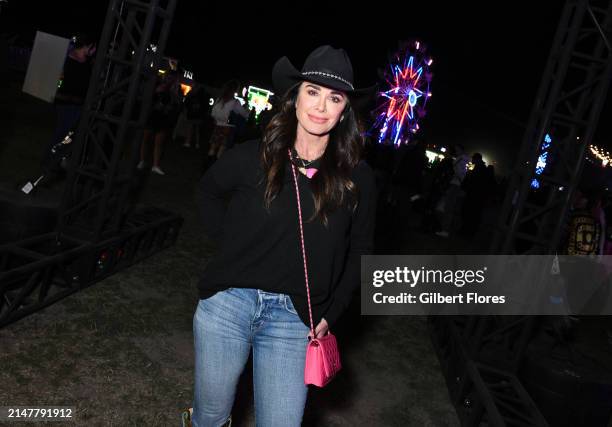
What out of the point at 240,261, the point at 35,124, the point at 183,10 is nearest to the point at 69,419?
the point at 240,261

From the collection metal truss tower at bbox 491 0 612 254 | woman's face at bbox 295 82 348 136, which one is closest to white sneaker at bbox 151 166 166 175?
metal truss tower at bbox 491 0 612 254

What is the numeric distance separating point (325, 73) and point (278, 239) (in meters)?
0.72

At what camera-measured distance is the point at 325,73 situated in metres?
2.06

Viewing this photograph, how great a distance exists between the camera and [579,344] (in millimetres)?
5688

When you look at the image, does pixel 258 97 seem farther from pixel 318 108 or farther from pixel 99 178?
pixel 318 108

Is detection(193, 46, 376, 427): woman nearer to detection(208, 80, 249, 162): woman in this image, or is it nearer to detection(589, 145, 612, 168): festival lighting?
detection(208, 80, 249, 162): woman

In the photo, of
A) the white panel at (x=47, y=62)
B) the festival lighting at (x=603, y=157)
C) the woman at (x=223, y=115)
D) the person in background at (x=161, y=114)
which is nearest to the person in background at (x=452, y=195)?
the woman at (x=223, y=115)

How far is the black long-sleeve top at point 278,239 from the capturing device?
199 centimetres

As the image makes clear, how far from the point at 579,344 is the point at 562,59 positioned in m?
3.33

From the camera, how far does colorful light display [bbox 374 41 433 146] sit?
66.9ft

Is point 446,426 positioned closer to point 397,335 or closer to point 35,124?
point 397,335

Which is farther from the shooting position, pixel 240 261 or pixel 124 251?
pixel 124 251

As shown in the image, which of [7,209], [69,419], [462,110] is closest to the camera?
[69,419]

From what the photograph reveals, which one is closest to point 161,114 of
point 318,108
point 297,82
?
point 297,82
